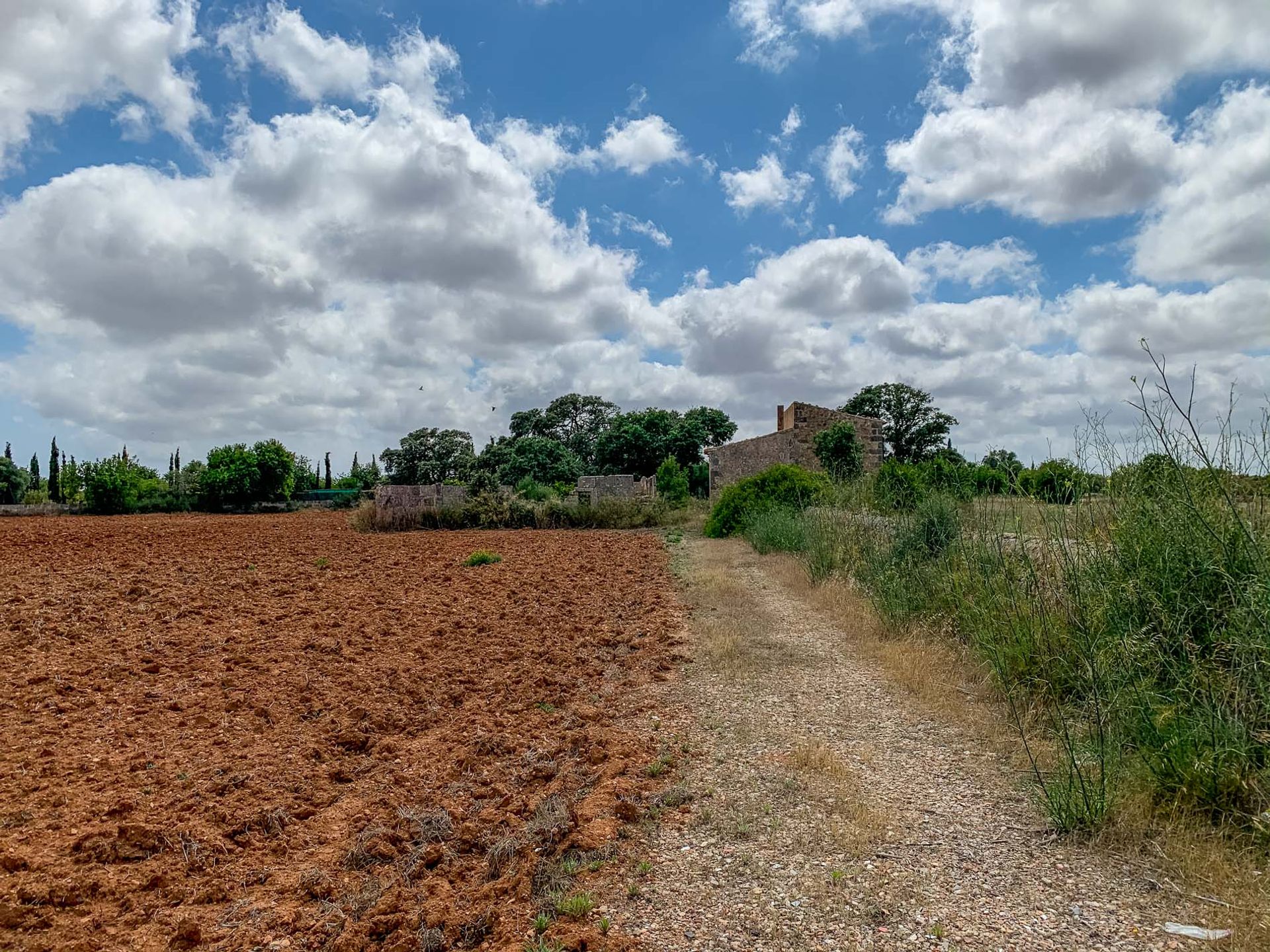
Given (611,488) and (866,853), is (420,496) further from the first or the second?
(866,853)

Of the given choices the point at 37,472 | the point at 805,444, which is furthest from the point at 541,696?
the point at 37,472

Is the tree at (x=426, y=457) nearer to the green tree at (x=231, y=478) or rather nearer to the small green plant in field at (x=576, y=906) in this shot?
the green tree at (x=231, y=478)

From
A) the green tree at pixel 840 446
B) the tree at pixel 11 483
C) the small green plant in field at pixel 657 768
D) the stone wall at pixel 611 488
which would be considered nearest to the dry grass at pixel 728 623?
the small green plant in field at pixel 657 768

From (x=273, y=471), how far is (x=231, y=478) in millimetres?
1747

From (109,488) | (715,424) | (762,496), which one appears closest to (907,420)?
(715,424)

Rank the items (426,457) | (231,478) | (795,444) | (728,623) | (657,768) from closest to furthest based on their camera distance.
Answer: (657,768) < (728,623) < (795,444) < (231,478) < (426,457)

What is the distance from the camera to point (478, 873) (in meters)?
3.25

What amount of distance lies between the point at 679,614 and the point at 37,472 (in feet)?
142

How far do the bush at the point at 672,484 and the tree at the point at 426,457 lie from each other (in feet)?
42.4

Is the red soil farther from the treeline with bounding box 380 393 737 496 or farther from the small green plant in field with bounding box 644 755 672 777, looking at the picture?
the treeline with bounding box 380 393 737 496

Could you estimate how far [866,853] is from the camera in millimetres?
3238

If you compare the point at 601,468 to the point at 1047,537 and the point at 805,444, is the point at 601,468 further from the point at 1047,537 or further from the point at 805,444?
the point at 1047,537

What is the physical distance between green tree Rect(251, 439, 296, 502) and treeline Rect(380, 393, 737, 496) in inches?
215

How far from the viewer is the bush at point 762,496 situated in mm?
16297
